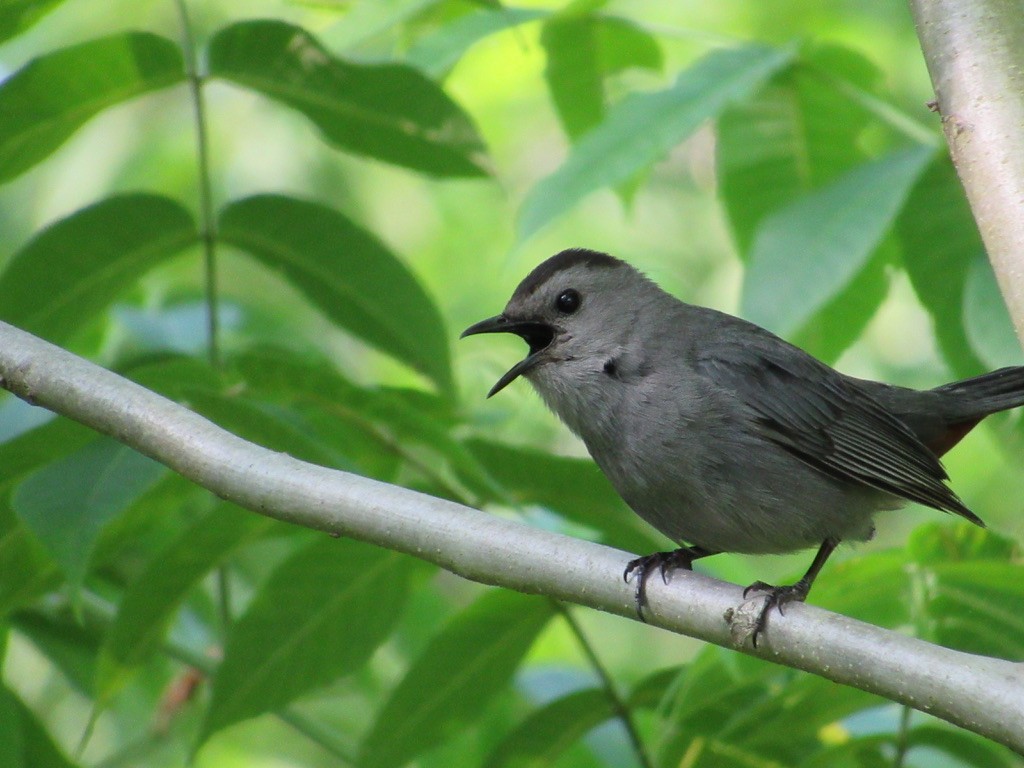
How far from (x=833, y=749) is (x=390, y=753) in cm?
137

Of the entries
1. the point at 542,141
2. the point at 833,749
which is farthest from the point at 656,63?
the point at 542,141

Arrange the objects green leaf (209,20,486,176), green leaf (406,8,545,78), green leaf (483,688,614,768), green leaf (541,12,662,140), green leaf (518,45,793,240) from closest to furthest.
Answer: green leaf (518,45,793,240) < green leaf (483,688,614,768) < green leaf (209,20,486,176) < green leaf (406,8,545,78) < green leaf (541,12,662,140)

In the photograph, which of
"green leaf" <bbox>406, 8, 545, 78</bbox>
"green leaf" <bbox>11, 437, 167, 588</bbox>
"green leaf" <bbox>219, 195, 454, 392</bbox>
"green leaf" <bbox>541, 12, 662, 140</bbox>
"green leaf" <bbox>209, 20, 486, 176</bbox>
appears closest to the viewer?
"green leaf" <bbox>11, 437, 167, 588</bbox>

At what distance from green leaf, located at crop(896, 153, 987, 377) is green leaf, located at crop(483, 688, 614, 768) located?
1.72m

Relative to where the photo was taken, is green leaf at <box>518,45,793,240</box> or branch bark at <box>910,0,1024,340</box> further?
green leaf at <box>518,45,793,240</box>

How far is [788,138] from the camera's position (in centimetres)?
468

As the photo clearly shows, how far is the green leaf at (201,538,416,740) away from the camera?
3.67 metres

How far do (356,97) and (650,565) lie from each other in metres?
2.01

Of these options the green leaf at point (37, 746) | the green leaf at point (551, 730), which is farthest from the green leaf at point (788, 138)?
the green leaf at point (37, 746)

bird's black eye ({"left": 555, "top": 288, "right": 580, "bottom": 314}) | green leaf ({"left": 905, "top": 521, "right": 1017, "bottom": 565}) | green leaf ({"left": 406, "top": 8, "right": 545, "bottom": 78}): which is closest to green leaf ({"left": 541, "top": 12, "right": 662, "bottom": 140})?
green leaf ({"left": 406, "top": 8, "right": 545, "bottom": 78})

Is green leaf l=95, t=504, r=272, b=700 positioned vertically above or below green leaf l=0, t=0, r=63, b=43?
below

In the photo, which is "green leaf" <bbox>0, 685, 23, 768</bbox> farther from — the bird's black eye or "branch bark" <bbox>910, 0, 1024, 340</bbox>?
"branch bark" <bbox>910, 0, 1024, 340</bbox>

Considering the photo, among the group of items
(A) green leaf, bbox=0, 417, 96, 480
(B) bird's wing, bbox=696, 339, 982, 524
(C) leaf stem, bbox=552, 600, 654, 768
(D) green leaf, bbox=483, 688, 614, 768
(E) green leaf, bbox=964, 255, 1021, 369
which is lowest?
(D) green leaf, bbox=483, 688, 614, 768

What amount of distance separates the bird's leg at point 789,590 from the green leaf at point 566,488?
538 millimetres
